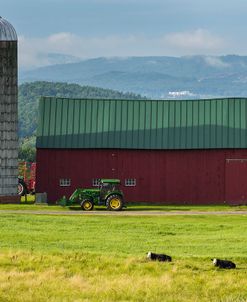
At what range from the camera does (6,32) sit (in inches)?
2229

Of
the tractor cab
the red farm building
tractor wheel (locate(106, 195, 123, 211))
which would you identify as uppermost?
the red farm building

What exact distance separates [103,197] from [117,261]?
2407 cm

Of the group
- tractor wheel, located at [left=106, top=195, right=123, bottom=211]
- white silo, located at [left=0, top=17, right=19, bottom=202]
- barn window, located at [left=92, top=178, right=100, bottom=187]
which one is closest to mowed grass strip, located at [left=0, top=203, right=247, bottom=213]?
tractor wheel, located at [left=106, top=195, right=123, bottom=211]

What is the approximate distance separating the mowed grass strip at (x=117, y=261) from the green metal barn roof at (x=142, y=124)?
1626 cm

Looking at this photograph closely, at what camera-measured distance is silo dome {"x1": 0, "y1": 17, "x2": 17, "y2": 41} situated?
56.5 metres

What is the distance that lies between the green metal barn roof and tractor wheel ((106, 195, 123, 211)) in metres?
7.39

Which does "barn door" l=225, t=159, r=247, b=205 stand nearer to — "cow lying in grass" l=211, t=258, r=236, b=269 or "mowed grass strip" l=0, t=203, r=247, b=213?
"mowed grass strip" l=0, t=203, r=247, b=213

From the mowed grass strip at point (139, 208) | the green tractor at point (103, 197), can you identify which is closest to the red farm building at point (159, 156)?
the mowed grass strip at point (139, 208)

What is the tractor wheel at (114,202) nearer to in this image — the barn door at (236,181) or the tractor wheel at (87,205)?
the tractor wheel at (87,205)

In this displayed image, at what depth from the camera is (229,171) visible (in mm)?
58125

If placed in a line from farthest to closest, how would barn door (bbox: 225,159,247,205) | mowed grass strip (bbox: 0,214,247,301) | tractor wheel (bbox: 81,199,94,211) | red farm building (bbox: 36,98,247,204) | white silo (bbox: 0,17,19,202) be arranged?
red farm building (bbox: 36,98,247,204)
barn door (bbox: 225,159,247,205)
white silo (bbox: 0,17,19,202)
tractor wheel (bbox: 81,199,94,211)
mowed grass strip (bbox: 0,214,247,301)

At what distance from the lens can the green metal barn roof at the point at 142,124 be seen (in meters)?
58.8

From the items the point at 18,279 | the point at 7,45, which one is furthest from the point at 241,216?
the point at 18,279

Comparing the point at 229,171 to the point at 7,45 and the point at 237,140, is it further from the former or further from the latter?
the point at 7,45
